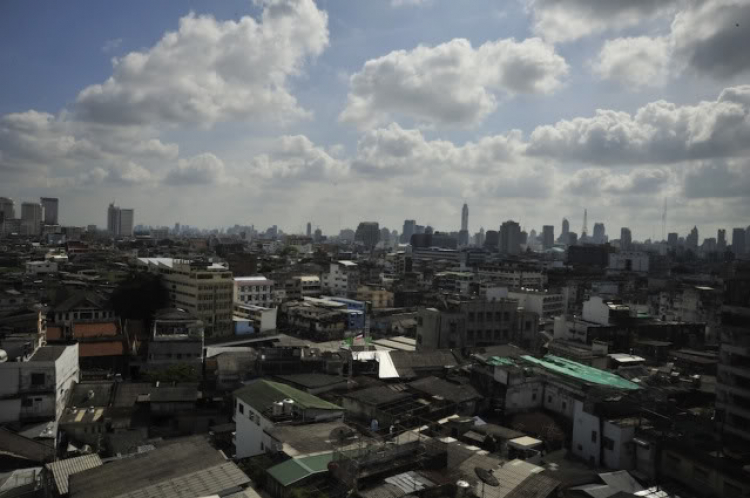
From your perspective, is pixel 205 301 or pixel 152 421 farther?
pixel 205 301

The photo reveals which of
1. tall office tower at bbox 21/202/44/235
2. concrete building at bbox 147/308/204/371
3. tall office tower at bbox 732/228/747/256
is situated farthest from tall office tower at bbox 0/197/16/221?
tall office tower at bbox 732/228/747/256

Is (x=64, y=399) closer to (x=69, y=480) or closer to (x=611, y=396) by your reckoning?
(x=69, y=480)

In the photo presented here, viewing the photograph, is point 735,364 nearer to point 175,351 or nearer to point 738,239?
point 175,351

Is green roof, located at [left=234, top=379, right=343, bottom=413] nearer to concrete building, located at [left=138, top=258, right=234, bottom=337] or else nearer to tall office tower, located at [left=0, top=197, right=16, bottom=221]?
concrete building, located at [left=138, top=258, right=234, bottom=337]

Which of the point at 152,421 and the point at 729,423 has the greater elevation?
the point at 729,423

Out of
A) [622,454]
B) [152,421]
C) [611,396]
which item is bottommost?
[152,421]

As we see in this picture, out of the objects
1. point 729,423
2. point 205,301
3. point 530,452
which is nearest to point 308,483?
point 530,452

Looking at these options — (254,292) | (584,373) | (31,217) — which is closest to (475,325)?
(584,373)
